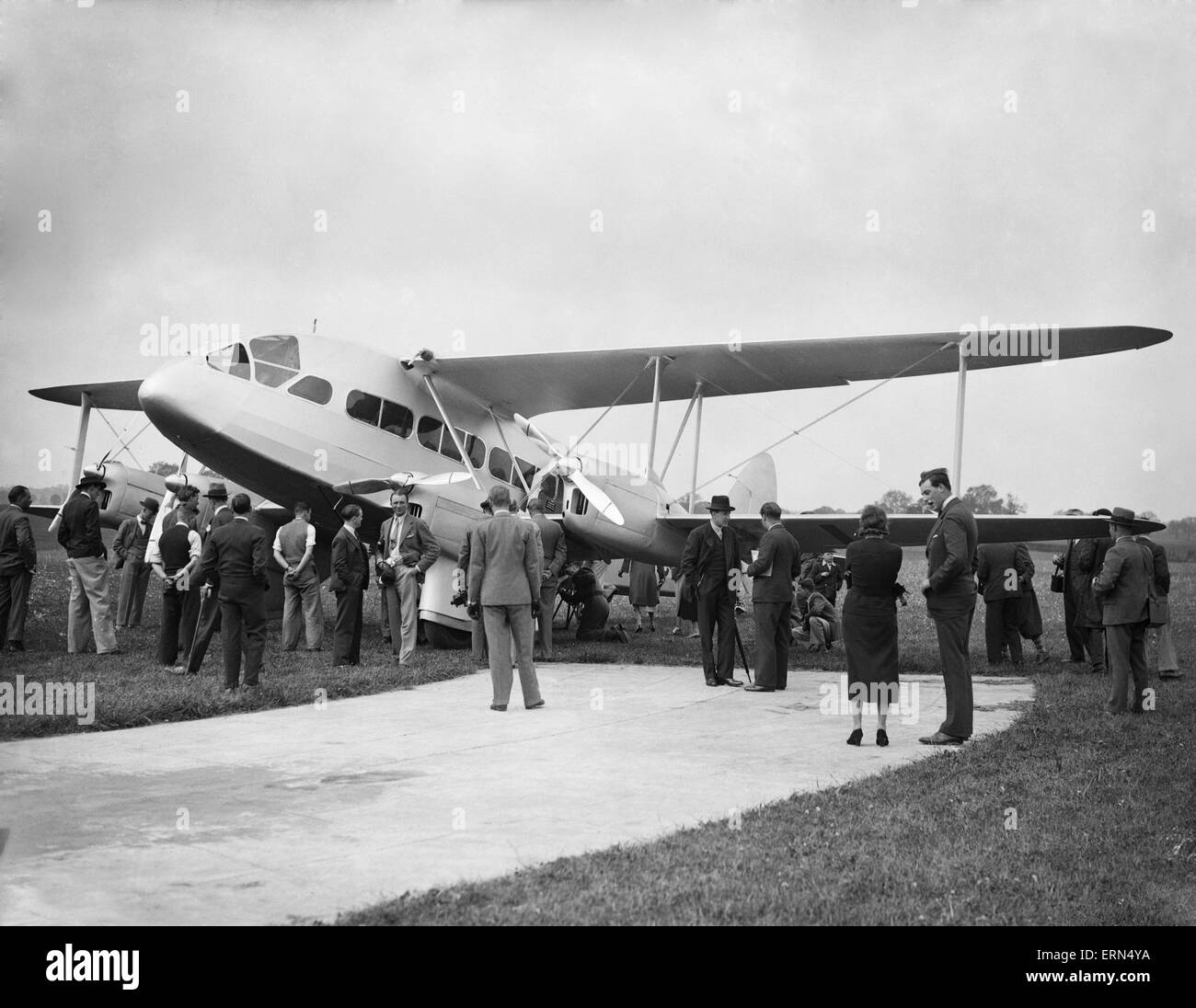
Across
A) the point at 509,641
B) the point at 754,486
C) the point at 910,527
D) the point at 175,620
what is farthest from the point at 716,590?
the point at 754,486

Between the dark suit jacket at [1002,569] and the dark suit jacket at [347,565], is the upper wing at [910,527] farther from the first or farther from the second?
the dark suit jacket at [347,565]

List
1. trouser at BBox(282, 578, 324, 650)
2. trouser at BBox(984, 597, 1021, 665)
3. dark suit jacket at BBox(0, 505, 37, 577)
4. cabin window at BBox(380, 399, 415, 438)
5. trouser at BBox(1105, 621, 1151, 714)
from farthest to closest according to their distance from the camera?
1. cabin window at BBox(380, 399, 415, 438)
2. trouser at BBox(282, 578, 324, 650)
3. trouser at BBox(984, 597, 1021, 665)
4. dark suit jacket at BBox(0, 505, 37, 577)
5. trouser at BBox(1105, 621, 1151, 714)

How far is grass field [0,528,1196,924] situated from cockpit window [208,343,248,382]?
5609 mm

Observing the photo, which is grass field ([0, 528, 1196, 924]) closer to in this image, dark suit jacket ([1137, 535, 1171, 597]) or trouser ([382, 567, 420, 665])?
dark suit jacket ([1137, 535, 1171, 597])

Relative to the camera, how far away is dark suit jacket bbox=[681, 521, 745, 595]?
12.0 metres

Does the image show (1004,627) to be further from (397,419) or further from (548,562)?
(397,419)

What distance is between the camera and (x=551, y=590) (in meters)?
14.9

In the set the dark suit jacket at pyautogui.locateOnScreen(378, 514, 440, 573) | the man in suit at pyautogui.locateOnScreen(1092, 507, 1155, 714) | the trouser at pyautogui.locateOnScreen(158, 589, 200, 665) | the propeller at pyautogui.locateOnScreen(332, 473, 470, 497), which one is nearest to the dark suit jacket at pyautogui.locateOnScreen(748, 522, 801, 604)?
the man in suit at pyautogui.locateOnScreen(1092, 507, 1155, 714)

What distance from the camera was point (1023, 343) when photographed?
14.9 m

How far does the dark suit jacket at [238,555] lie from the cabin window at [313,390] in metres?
4.73

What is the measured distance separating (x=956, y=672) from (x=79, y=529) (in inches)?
435

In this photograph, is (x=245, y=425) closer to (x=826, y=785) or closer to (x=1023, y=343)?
(x=826, y=785)

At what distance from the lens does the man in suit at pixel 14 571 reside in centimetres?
1366

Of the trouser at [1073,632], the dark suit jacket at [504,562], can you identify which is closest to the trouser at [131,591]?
the dark suit jacket at [504,562]
